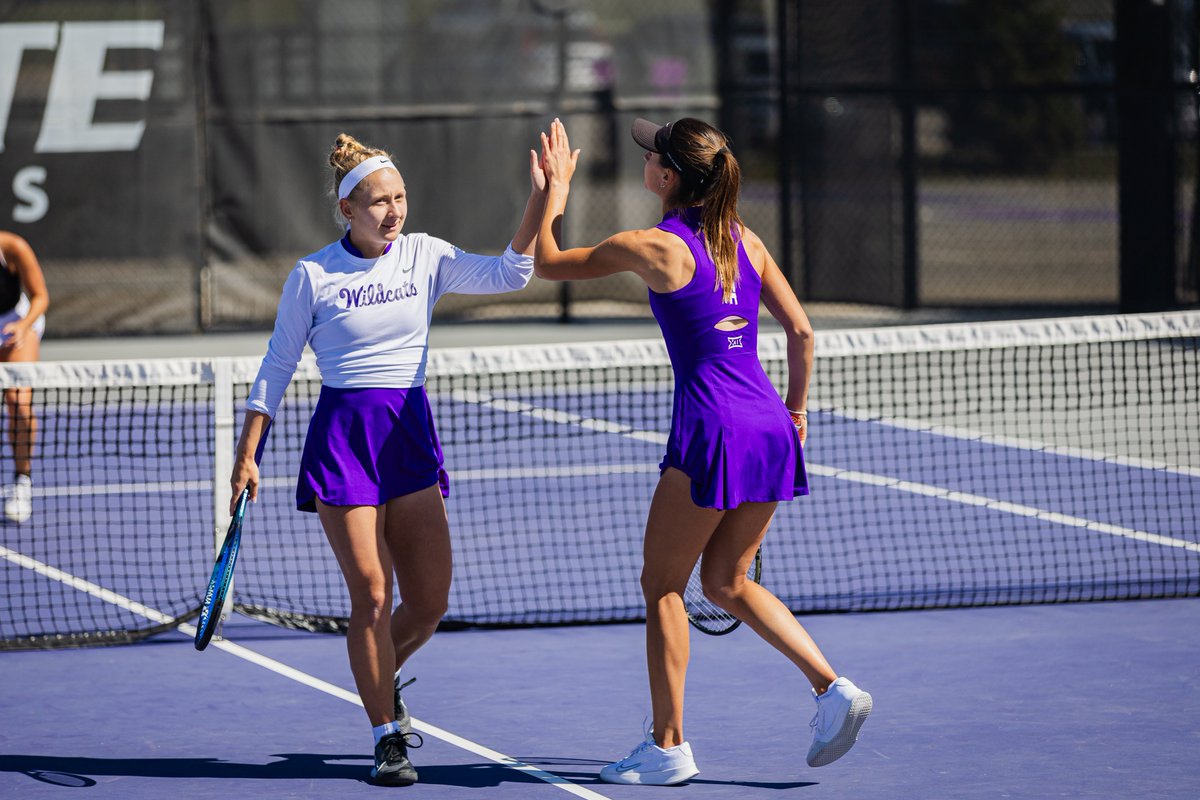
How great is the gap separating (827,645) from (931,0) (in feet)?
43.0

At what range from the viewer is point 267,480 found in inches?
359

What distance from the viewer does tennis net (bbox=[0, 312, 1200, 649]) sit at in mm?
6473

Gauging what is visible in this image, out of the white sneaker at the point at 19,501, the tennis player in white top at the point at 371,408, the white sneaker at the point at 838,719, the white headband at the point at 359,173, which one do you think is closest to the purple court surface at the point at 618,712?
the white sneaker at the point at 838,719

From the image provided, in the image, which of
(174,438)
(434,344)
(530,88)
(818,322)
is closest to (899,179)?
(818,322)

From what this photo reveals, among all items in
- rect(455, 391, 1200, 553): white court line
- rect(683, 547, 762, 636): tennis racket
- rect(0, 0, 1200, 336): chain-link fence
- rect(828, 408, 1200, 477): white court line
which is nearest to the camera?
rect(683, 547, 762, 636): tennis racket

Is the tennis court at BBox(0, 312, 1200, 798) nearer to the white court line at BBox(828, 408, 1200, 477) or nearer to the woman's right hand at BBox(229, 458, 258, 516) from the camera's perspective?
the white court line at BBox(828, 408, 1200, 477)

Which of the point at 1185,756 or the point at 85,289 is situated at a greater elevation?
the point at 85,289

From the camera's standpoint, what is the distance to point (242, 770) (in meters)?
4.70

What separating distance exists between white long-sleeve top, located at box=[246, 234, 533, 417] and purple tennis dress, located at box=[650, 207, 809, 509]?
494mm

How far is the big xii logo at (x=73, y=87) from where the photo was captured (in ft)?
43.5

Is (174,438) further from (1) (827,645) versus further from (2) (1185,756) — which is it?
(2) (1185,756)

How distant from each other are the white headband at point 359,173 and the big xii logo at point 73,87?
969cm

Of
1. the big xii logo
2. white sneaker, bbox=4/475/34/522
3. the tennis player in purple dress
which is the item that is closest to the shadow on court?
the tennis player in purple dress

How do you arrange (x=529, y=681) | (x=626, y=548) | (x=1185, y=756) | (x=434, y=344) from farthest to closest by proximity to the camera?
(x=434, y=344), (x=626, y=548), (x=529, y=681), (x=1185, y=756)
